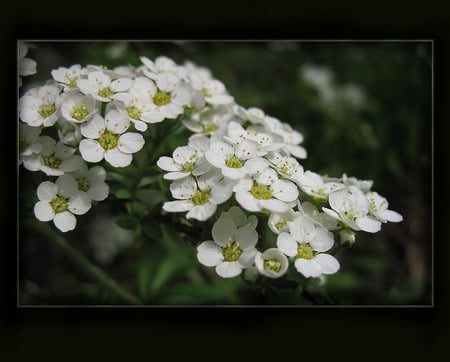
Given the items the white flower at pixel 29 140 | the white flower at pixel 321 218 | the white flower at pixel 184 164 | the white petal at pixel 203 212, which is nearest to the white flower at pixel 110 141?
the white flower at pixel 184 164

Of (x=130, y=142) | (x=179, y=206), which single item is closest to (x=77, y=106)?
(x=130, y=142)

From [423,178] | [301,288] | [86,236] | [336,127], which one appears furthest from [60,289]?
[423,178]

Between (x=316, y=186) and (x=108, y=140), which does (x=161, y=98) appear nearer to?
(x=108, y=140)

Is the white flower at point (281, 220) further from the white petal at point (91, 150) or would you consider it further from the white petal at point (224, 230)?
the white petal at point (91, 150)

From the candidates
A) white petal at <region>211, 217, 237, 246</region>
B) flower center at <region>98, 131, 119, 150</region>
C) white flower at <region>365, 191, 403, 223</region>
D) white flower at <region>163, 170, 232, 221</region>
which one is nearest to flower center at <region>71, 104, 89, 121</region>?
flower center at <region>98, 131, 119, 150</region>

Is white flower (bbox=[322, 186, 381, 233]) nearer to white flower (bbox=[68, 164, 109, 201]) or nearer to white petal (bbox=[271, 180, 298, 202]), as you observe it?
white petal (bbox=[271, 180, 298, 202])
